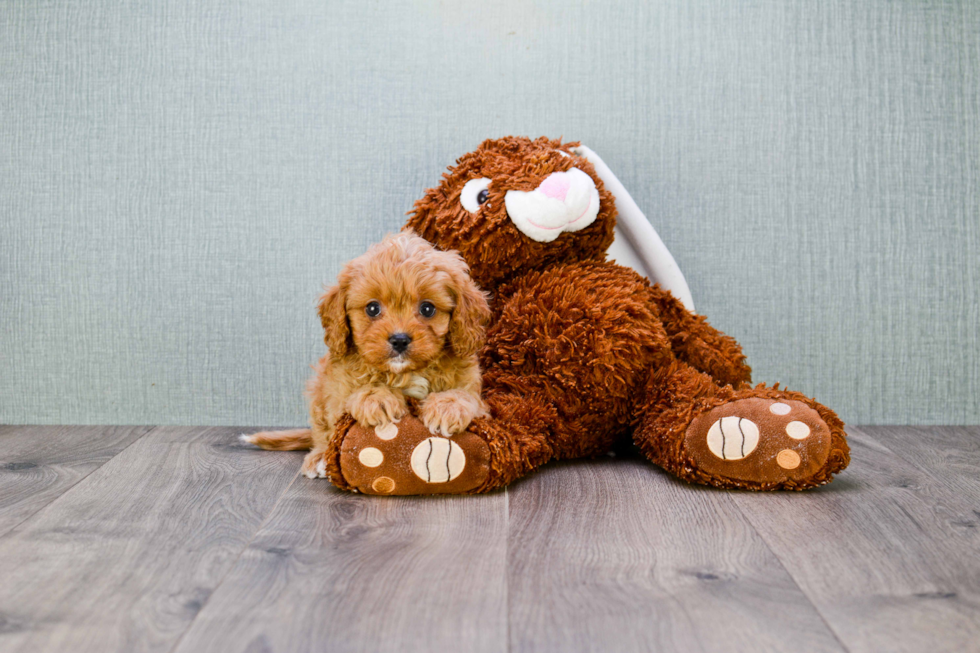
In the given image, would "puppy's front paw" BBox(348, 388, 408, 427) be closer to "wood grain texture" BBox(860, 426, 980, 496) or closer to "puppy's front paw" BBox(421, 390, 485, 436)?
"puppy's front paw" BBox(421, 390, 485, 436)

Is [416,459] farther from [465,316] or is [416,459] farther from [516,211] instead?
[516,211]

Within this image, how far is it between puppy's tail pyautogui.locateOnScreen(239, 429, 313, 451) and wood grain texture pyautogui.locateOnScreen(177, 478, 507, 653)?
39cm

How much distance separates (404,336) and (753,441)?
0.68 meters

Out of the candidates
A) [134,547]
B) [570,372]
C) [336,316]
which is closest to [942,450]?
[570,372]

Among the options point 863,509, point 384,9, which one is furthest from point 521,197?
point 863,509

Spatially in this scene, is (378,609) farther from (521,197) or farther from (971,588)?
(521,197)

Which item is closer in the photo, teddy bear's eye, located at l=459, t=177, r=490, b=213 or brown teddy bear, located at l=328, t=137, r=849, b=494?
brown teddy bear, located at l=328, t=137, r=849, b=494

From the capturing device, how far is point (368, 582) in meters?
1.06

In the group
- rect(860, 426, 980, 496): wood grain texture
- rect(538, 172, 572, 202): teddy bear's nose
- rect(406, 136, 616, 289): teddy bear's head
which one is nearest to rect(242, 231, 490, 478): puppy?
rect(406, 136, 616, 289): teddy bear's head

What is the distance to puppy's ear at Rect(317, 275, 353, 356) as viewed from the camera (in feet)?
4.75

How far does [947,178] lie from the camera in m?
2.03

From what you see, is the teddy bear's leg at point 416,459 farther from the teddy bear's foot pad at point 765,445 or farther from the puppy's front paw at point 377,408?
the teddy bear's foot pad at point 765,445

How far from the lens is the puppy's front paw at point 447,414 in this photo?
1418mm

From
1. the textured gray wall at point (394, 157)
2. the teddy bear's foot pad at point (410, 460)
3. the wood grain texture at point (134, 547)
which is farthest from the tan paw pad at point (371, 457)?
the textured gray wall at point (394, 157)
